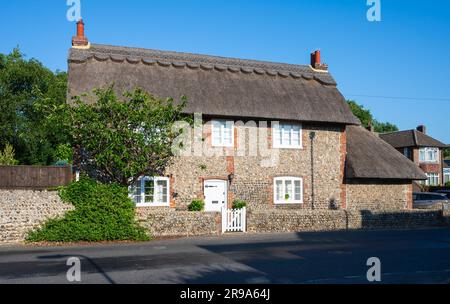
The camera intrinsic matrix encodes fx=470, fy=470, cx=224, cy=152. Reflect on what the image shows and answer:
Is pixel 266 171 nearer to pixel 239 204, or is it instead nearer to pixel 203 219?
pixel 239 204

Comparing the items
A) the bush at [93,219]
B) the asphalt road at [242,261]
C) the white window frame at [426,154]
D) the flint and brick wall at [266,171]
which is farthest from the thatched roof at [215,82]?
the white window frame at [426,154]

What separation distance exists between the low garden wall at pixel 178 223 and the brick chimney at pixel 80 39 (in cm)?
1017

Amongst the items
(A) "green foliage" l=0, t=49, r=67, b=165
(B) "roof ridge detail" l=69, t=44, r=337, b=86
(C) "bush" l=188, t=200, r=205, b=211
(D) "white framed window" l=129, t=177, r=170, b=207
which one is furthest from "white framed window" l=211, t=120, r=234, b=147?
(A) "green foliage" l=0, t=49, r=67, b=165

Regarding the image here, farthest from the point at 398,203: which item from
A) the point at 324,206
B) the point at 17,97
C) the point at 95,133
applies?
the point at 17,97

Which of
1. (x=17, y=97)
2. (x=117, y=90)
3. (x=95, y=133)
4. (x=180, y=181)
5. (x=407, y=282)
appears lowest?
(x=407, y=282)

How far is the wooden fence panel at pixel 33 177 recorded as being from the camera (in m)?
17.7

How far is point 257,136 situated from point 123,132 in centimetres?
809

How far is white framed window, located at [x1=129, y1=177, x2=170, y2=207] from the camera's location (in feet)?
72.3

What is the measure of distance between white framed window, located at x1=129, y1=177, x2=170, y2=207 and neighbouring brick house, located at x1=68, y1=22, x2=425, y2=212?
0.05 meters

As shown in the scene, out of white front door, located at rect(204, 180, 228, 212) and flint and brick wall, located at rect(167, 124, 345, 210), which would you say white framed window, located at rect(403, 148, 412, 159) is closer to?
flint and brick wall, located at rect(167, 124, 345, 210)

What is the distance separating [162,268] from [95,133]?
8176mm

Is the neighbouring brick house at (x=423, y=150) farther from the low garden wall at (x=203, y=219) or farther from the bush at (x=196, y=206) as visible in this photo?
the bush at (x=196, y=206)
